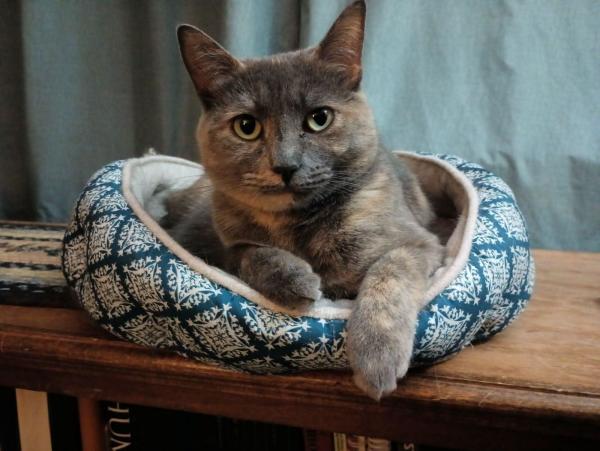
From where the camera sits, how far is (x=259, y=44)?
5.36ft

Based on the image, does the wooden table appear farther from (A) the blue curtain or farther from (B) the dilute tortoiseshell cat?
(A) the blue curtain

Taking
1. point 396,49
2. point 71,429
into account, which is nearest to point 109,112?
point 396,49

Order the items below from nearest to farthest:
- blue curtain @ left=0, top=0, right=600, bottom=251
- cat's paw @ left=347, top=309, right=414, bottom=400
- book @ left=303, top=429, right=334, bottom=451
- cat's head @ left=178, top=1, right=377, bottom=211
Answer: cat's paw @ left=347, top=309, right=414, bottom=400 → cat's head @ left=178, top=1, right=377, bottom=211 → book @ left=303, top=429, right=334, bottom=451 → blue curtain @ left=0, top=0, right=600, bottom=251

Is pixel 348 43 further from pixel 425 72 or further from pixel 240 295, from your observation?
pixel 425 72

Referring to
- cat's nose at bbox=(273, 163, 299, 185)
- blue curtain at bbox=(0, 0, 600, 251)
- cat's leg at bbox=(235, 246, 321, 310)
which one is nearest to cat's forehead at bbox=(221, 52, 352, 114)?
cat's nose at bbox=(273, 163, 299, 185)

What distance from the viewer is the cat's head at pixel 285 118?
877 mm

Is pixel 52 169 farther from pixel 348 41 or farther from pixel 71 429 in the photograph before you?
pixel 348 41

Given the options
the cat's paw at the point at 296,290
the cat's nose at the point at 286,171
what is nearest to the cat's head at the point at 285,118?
the cat's nose at the point at 286,171

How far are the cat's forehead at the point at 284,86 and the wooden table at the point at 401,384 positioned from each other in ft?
1.36

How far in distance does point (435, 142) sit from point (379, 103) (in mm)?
186

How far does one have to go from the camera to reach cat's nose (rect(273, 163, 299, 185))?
84cm

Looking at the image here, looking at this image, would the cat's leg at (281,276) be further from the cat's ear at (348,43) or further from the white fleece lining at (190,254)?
the cat's ear at (348,43)

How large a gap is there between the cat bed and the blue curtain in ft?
1.50

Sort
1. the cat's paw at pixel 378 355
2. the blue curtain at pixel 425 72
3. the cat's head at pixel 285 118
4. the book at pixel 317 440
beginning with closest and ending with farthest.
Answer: the cat's paw at pixel 378 355
the cat's head at pixel 285 118
the book at pixel 317 440
the blue curtain at pixel 425 72
